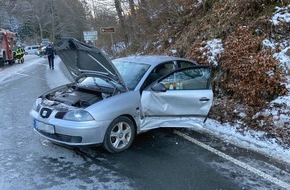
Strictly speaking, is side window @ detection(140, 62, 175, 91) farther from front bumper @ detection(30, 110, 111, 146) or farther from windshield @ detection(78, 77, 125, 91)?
front bumper @ detection(30, 110, 111, 146)

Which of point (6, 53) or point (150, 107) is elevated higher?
point (6, 53)

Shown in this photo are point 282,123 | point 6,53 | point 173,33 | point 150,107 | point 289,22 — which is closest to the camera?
point 150,107

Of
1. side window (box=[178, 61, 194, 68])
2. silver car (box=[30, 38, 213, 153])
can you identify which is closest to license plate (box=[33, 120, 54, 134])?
silver car (box=[30, 38, 213, 153])

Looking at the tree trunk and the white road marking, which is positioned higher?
the tree trunk

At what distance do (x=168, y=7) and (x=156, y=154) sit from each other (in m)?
10.5

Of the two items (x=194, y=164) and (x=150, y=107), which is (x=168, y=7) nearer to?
(x=150, y=107)

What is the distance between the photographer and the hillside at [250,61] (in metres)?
5.83

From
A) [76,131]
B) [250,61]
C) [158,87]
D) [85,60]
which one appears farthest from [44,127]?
[250,61]

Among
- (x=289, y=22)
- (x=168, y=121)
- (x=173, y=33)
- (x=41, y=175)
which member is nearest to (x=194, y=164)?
(x=168, y=121)

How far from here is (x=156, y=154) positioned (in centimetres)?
456

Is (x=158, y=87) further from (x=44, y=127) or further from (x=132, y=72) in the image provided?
(x=44, y=127)

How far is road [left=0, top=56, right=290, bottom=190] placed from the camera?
3.65 meters

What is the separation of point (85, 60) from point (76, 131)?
1.34 meters

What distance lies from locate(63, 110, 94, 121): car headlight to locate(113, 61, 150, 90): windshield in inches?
39.1
